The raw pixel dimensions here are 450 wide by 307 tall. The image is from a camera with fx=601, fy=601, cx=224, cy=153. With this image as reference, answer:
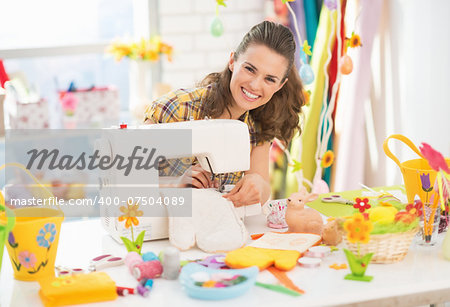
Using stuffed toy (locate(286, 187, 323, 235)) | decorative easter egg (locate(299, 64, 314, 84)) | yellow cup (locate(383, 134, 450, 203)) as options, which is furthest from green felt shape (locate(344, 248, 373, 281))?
decorative easter egg (locate(299, 64, 314, 84))

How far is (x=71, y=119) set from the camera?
356 cm

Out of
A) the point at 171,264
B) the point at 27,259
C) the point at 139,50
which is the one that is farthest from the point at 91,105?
the point at 171,264

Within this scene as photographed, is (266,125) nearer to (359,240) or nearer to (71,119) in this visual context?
(359,240)

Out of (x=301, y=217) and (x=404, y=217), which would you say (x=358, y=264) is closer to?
(x=404, y=217)

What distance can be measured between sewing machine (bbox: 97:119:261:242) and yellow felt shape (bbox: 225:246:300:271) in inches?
10.8

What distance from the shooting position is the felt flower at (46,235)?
4.58 feet

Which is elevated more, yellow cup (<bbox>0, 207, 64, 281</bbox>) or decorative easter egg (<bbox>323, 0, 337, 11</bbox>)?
decorative easter egg (<bbox>323, 0, 337, 11</bbox>)

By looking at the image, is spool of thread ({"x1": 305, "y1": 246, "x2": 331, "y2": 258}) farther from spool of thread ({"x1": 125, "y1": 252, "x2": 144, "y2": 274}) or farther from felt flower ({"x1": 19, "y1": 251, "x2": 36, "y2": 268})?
felt flower ({"x1": 19, "y1": 251, "x2": 36, "y2": 268})

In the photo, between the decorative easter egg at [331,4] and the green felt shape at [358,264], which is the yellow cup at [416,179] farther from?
the decorative easter egg at [331,4]

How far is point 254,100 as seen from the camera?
6.60ft

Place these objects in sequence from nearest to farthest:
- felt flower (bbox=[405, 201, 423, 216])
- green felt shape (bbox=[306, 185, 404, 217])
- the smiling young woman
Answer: felt flower (bbox=[405, 201, 423, 216])
green felt shape (bbox=[306, 185, 404, 217])
the smiling young woman

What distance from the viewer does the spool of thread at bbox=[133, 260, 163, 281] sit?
1.38 meters

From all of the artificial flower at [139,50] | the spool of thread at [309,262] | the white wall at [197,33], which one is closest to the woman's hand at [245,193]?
the spool of thread at [309,262]

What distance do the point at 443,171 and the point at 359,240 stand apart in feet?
0.94
